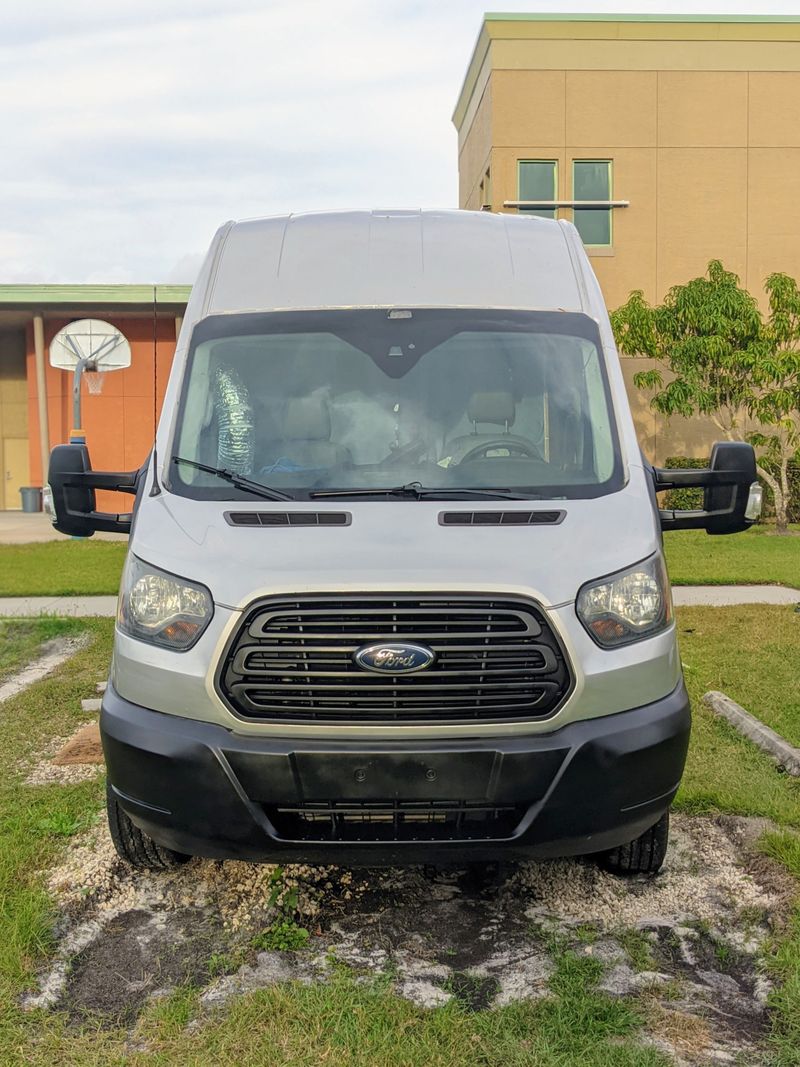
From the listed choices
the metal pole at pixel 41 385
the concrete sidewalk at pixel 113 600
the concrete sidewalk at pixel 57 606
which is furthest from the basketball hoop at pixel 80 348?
the concrete sidewalk at pixel 113 600

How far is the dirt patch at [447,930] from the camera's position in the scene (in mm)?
3354

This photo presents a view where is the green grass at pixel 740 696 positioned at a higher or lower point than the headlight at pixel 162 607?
lower

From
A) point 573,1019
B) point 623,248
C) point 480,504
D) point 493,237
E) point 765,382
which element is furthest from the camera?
point 623,248

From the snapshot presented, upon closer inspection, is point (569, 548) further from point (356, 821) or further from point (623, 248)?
point (623, 248)

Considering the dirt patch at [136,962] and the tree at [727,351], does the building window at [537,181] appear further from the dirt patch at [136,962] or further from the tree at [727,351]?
the dirt patch at [136,962]

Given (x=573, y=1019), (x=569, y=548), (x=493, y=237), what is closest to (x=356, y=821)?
(x=573, y=1019)

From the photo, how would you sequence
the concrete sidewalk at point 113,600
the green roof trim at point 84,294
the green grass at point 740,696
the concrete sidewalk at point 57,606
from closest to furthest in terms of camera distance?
the green grass at point 740,696 → the concrete sidewalk at point 57,606 → the concrete sidewalk at point 113,600 → the green roof trim at point 84,294

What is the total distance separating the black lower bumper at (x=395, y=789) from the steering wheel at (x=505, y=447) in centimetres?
114

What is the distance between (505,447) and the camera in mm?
4242

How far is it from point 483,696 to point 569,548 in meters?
0.57

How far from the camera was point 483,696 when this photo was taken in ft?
11.2

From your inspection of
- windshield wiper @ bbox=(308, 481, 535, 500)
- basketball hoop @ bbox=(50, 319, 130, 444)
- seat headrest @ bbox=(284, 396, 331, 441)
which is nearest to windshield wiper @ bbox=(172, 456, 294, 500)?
windshield wiper @ bbox=(308, 481, 535, 500)

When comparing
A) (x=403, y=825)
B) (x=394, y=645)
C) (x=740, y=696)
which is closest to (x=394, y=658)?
(x=394, y=645)

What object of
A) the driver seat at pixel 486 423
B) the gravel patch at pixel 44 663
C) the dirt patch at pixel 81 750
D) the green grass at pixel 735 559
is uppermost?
the driver seat at pixel 486 423
